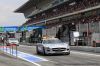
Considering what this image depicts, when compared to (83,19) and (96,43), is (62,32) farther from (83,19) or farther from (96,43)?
(96,43)

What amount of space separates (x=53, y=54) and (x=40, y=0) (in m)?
67.5

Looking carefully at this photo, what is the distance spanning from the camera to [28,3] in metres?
102

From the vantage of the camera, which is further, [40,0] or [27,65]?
[40,0]

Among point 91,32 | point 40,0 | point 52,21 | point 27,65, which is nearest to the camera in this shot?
point 27,65

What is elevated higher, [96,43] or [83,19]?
[83,19]

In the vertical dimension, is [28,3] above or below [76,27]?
above

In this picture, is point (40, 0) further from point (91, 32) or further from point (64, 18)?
point (91, 32)

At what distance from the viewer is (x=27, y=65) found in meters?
17.2

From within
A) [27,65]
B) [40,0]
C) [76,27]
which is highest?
[40,0]

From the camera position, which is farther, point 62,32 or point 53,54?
point 62,32

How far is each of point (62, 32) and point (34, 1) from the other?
33.2m

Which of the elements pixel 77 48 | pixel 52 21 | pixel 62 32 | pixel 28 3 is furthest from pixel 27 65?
pixel 28 3

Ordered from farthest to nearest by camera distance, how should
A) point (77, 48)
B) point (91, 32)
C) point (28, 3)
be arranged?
point (28, 3) < point (91, 32) < point (77, 48)

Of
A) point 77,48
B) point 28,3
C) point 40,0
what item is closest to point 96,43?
point 77,48
